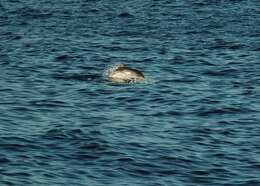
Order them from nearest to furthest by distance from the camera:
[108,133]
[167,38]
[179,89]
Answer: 1. [108,133]
2. [179,89]
3. [167,38]

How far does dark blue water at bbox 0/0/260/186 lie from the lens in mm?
25562

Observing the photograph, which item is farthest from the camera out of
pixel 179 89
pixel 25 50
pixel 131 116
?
pixel 25 50

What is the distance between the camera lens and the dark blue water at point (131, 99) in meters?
25.6

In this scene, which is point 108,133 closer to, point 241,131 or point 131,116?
point 131,116

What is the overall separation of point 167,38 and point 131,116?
1718 cm

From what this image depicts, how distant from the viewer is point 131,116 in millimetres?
31531

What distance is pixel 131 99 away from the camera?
112 ft

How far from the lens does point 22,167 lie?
24953 mm

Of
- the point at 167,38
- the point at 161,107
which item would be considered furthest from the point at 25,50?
the point at 161,107

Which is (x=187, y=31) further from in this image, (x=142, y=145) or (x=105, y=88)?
(x=142, y=145)

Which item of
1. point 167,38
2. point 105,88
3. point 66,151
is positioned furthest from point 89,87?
point 167,38

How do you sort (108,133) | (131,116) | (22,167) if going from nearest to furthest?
1. (22,167)
2. (108,133)
3. (131,116)

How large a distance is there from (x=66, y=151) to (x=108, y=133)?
8.84 feet

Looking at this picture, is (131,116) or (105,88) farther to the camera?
(105,88)
